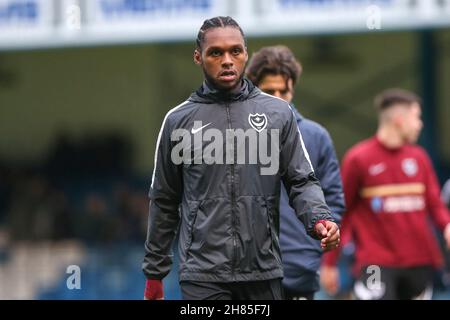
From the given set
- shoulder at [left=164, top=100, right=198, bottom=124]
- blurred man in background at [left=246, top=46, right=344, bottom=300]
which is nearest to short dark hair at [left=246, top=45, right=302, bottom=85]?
blurred man in background at [left=246, top=46, right=344, bottom=300]

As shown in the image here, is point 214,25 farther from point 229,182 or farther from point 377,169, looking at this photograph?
point 377,169

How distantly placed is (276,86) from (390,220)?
1914 mm

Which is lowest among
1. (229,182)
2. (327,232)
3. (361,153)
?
(327,232)

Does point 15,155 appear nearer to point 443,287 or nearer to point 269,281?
point 443,287

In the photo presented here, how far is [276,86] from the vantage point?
6438mm

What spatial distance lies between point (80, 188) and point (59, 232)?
1423 millimetres

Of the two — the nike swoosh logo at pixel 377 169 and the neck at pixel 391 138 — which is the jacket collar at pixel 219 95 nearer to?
the nike swoosh logo at pixel 377 169

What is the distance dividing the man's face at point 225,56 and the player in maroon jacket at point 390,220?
2.85 m

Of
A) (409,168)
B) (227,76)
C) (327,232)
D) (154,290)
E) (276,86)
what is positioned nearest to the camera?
(327,232)

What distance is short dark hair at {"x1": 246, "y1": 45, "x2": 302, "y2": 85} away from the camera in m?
6.45

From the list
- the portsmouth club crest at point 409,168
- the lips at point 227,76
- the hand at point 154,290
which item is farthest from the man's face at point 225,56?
the portsmouth club crest at point 409,168

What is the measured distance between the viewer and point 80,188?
16.9m

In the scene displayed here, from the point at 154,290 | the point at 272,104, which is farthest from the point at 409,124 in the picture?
the point at 154,290

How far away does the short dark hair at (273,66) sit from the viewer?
645 cm
